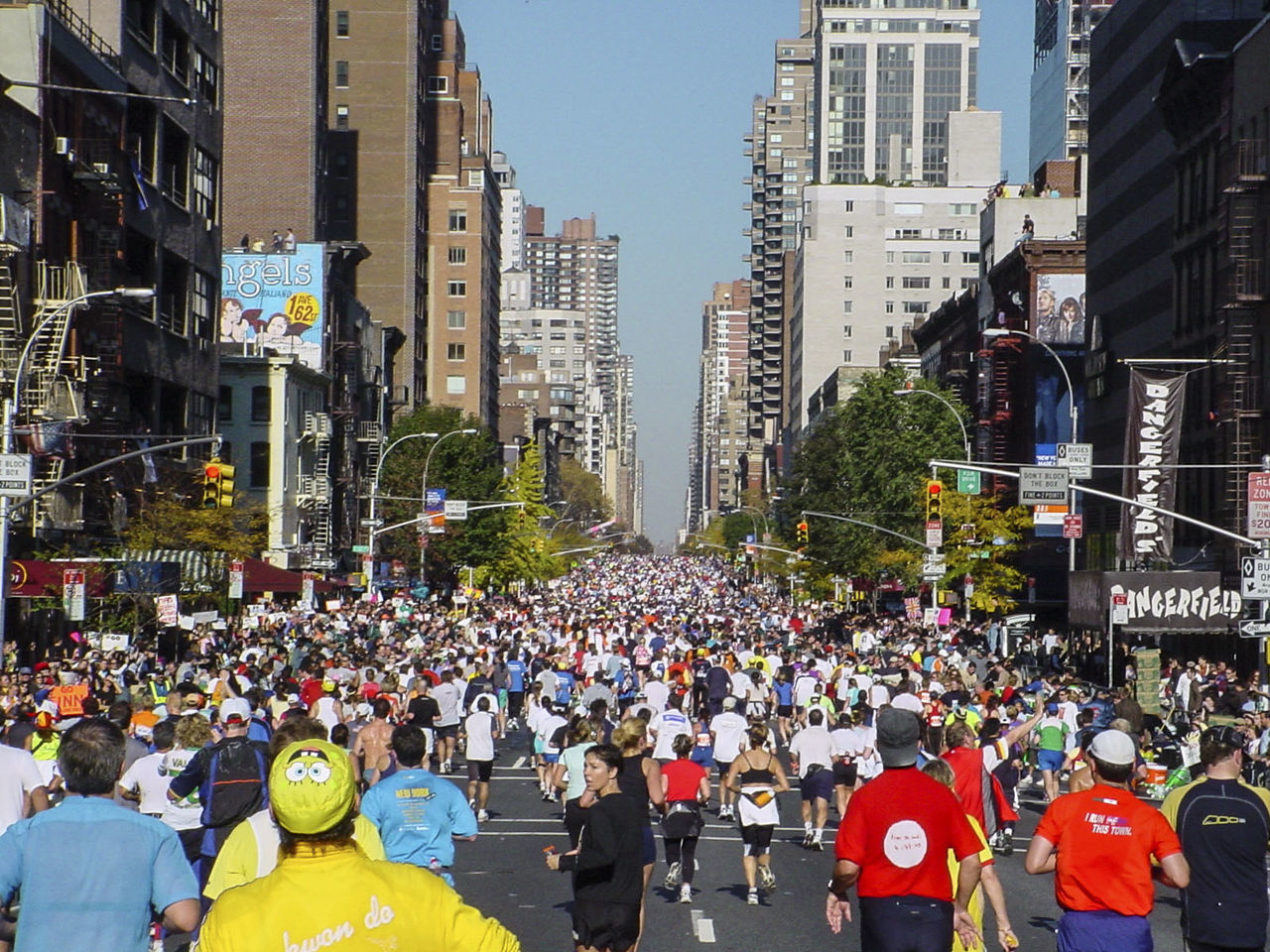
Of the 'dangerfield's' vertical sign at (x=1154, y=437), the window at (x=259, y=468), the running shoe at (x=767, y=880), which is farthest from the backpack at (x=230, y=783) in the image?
the window at (x=259, y=468)

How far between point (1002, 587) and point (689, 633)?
22268mm

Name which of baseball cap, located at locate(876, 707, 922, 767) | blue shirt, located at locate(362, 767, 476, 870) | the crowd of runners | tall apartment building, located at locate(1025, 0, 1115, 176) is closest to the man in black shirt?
the crowd of runners

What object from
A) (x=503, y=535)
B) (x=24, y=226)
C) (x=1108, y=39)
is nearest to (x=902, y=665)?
(x=24, y=226)

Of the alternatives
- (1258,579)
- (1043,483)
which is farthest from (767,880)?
(1043,483)

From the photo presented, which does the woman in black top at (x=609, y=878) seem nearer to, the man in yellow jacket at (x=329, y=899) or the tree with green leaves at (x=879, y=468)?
the man in yellow jacket at (x=329, y=899)

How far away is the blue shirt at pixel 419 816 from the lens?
11.0 metres

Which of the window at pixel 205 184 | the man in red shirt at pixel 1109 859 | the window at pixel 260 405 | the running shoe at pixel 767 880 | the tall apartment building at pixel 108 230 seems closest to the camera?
the man in red shirt at pixel 1109 859

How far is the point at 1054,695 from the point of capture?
28469 mm

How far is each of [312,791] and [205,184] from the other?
60510 mm

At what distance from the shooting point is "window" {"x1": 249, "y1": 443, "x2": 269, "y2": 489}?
77.4 meters

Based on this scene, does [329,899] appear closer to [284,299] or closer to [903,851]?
[903,851]

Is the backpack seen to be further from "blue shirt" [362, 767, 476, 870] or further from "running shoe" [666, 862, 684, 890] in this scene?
"running shoe" [666, 862, 684, 890]

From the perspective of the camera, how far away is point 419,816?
11000 millimetres

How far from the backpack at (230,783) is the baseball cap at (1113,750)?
230 inches
